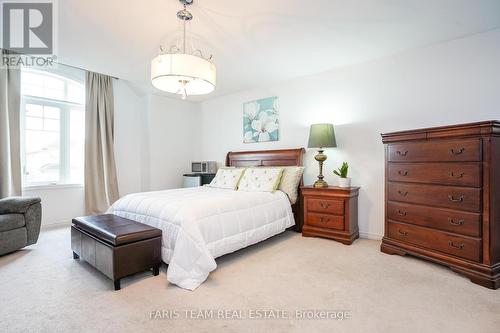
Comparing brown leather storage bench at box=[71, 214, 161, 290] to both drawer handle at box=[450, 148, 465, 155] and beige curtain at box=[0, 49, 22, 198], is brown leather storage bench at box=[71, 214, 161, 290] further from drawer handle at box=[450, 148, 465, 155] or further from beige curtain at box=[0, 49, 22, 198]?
drawer handle at box=[450, 148, 465, 155]

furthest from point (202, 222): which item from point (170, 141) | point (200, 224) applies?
point (170, 141)

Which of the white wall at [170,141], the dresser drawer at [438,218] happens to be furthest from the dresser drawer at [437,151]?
the white wall at [170,141]

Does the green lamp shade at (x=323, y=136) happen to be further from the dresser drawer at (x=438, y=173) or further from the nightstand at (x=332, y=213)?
the dresser drawer at (x=438, y=173)

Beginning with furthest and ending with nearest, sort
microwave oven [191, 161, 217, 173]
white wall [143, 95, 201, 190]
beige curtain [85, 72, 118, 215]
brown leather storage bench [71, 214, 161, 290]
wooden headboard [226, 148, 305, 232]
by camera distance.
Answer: microwave oven [191, 161, 217, 173], white wall [143, 95, 201, 190], beige curtain [85, 72, 118, 215], wooden headboard [226, 148, 305, 232], brown leather storage bench [71, 214, 161, 290]

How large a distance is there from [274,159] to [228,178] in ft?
2.84

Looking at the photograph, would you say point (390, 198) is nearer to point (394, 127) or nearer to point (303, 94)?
point (394, 127)

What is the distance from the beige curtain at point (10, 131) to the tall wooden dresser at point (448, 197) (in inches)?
193

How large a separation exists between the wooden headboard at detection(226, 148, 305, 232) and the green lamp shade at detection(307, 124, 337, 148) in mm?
521

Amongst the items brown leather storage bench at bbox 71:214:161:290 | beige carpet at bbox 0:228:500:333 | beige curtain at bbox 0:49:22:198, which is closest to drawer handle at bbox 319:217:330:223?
beige carpet at bbox 0:228:500:333

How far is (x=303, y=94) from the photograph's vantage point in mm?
4172

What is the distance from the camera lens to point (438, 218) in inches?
96.6

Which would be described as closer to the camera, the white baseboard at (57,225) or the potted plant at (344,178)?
the potted plant at (344,178)

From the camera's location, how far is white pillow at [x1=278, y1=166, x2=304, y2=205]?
3.65 metres

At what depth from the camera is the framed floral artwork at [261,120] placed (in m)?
4.50
